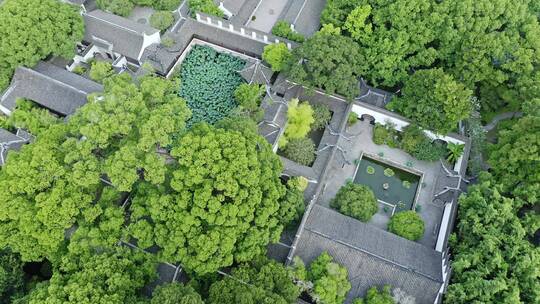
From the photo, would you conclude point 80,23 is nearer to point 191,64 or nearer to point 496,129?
point 191,64

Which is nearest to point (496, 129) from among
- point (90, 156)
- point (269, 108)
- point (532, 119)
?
point (532, 119)

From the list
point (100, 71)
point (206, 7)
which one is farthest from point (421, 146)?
point (100, 71)

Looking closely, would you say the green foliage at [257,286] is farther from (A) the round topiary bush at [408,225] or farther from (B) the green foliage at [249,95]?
(B) the green foliage at [249,95]

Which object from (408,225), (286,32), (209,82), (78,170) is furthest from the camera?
(286,32)

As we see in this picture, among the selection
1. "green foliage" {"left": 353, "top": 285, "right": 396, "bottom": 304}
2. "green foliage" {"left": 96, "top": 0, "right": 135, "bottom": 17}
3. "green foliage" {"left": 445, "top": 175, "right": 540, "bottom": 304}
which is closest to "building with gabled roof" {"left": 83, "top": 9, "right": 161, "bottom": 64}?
"green foliage" {"left": 96, "top": 0, "right": 135, "bottom": 17}

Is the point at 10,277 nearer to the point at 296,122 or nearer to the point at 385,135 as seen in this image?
the point at 296,122

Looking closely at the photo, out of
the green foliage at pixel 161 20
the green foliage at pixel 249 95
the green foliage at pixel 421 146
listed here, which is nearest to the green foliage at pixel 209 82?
the green foliage at pixel 249 95

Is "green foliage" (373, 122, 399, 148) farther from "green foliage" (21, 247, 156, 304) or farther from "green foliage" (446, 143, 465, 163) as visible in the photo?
"green foliage" (21, 247, 156, 304)
